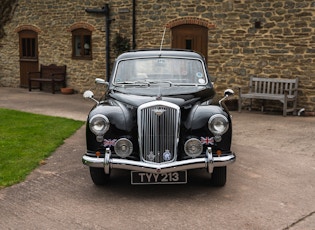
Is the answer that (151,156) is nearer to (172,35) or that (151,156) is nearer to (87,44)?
(172,35)

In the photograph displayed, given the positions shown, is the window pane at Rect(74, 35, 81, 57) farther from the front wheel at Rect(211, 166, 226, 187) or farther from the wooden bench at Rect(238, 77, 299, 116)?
the front wheel at Rect(211, 166, 226, 187)

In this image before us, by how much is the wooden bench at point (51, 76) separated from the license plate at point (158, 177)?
38.5ft

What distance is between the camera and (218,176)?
504 centimetres

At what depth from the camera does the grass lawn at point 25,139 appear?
19.2 ft

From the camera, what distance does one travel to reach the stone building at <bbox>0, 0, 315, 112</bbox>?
10.9 m

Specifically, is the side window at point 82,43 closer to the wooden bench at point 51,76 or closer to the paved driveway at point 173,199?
the wooden bench at point 51,76

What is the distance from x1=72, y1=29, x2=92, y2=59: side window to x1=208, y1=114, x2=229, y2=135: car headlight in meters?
11.0

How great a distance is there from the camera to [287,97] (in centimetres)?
1052

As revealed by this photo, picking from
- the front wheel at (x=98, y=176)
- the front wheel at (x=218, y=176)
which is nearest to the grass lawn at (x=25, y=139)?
the front wheel at (x=98, y=176)

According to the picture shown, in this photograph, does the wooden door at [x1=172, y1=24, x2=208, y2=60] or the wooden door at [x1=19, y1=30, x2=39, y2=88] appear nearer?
the wooden door at [x1=172, y1=24, x2=208, y2=60]

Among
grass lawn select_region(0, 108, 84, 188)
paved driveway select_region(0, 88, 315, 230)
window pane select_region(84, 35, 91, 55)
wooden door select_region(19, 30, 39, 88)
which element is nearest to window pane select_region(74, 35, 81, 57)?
window pane select_region(84, 35, 91, 55)

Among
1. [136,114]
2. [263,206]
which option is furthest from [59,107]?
[263,206]

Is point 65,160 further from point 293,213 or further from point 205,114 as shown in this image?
point 293,213

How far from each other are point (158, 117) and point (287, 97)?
263 inches
